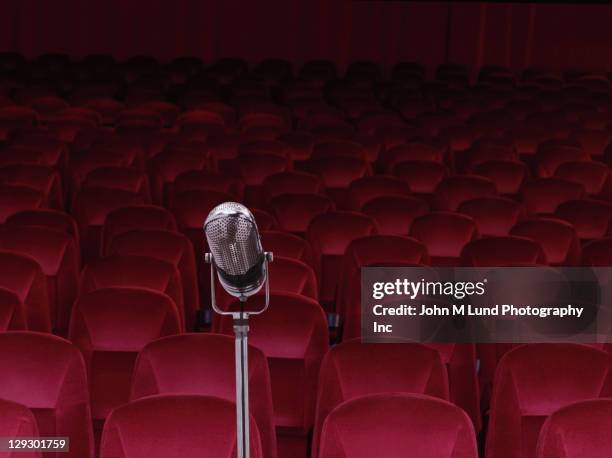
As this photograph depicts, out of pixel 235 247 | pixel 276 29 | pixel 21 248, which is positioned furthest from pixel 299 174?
pixel 276 29

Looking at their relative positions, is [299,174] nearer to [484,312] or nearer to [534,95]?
[484,312]

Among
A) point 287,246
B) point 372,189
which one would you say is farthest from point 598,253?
point 372,189

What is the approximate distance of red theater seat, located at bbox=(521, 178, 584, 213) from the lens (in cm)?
638

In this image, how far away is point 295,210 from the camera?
5750mm

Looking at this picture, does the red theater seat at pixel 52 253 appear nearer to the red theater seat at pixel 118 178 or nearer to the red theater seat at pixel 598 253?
the red theater seat at pixel 118 178

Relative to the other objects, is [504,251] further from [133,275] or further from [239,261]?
[239,261]

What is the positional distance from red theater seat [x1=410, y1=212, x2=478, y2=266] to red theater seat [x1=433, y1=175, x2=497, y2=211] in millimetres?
900

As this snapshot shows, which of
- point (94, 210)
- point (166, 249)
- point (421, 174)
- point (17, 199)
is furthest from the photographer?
point (421, 174)

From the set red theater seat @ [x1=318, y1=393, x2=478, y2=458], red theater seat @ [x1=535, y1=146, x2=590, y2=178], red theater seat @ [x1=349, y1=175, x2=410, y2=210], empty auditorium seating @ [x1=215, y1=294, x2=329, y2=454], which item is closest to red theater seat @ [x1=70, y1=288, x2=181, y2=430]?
empty auditorium seating @ [x1=215, y1=294, x2=329, y2=454]

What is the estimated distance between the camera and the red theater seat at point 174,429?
8.60 feet

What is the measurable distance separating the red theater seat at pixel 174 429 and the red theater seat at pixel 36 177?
355 centimetres

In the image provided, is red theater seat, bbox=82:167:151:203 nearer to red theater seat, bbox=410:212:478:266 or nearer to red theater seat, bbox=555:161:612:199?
red theater seat, bbox=410:212:478:266

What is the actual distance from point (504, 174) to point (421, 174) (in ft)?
2.18

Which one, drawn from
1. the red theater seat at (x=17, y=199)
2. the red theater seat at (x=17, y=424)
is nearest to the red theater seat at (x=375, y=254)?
the red theater seat at (x=17, y=199)
